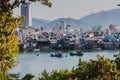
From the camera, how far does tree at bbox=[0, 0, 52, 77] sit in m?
9.88

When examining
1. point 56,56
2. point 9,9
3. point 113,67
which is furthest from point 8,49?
point 56,56

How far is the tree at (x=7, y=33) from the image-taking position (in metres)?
9.88

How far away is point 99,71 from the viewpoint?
893 cm

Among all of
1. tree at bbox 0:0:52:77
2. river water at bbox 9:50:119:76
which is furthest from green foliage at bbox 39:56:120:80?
river water at bbox 9:50:119:76

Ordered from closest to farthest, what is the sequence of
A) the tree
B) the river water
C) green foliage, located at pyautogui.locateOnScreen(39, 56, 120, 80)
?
green foliage, located at pyautogui.locateOnScreen(39, 56, 120, 80), the tree, the river water

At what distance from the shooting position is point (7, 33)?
35.1 feet

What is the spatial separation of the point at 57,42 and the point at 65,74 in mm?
98823

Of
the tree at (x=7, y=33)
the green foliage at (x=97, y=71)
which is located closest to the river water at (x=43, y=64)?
the tree at (x=7, y=33)

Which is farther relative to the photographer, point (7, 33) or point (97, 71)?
point (7, 33)

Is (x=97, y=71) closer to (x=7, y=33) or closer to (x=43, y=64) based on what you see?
(x=7, y=33)

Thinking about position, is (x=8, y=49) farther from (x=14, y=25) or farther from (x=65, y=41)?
(x=65, y=41)

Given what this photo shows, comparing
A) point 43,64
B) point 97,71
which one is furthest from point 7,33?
point 43,64

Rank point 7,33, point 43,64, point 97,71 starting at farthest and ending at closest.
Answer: point 43,64
point 7,33
point 97,71

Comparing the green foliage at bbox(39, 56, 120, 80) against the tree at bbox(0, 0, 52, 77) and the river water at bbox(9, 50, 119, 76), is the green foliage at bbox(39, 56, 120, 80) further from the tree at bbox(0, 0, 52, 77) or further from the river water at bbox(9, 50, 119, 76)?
the river water at bbox(9, 50, 119, 76)
